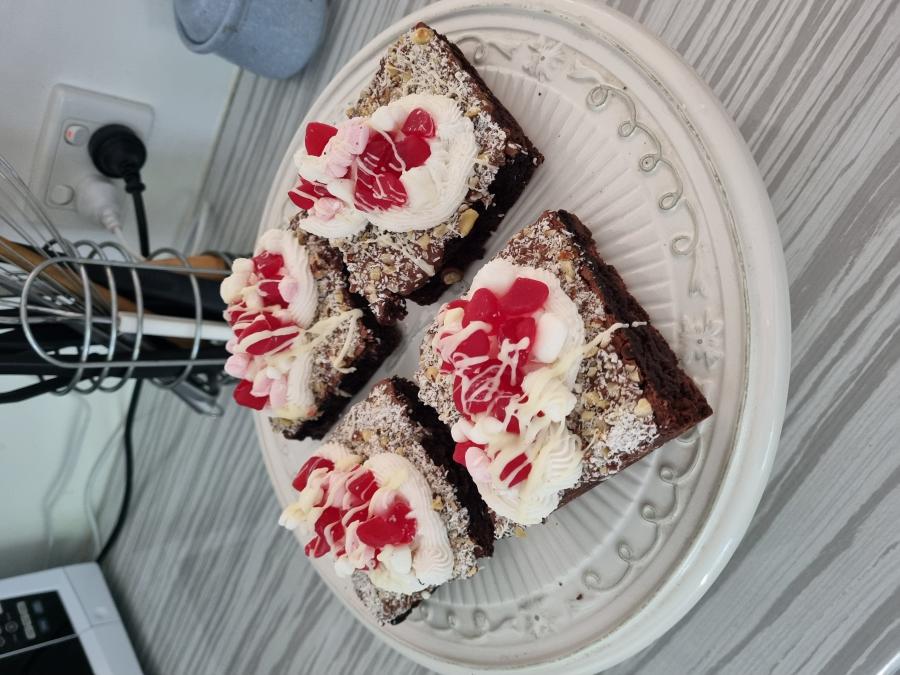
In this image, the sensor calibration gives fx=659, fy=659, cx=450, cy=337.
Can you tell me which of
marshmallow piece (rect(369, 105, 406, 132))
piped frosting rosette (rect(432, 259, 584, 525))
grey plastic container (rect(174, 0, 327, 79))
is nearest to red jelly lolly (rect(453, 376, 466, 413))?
piped frosting rosette (rect(432, 259, 584, 525))

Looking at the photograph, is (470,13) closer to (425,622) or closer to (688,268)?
(688,268)

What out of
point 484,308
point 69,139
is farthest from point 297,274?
point 69,139

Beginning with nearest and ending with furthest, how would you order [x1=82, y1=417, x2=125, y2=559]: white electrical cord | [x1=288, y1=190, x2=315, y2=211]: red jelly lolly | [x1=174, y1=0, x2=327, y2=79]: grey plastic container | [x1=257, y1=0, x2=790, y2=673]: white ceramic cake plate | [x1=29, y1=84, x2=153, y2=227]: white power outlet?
1. [x1=257, y1=0, x2=790, y2=673]: white ceramic cake plate
2. [x1=288, y1=190, x2=315, y2=211]: red jelly lolly
3. [x1=174, y1=0, x2=327, y2=79]: grey plastic container
4. [x1=29, y1=84, x2=153, y2=227]: white power outlet
5. [x1=82, y1=417, x2=125, y2=559]: white electrical cord

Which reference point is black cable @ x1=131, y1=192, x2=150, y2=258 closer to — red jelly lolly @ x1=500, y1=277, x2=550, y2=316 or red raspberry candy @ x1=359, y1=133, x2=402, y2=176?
red raspberry candy @ x1=359, y1=133, x2=402, y2=176

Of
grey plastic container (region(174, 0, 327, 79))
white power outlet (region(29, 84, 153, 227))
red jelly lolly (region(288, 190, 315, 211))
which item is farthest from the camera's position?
white power outlet (region(29, 84, 153, 227))

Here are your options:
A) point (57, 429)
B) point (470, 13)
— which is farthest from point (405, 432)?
point (57, 429)
